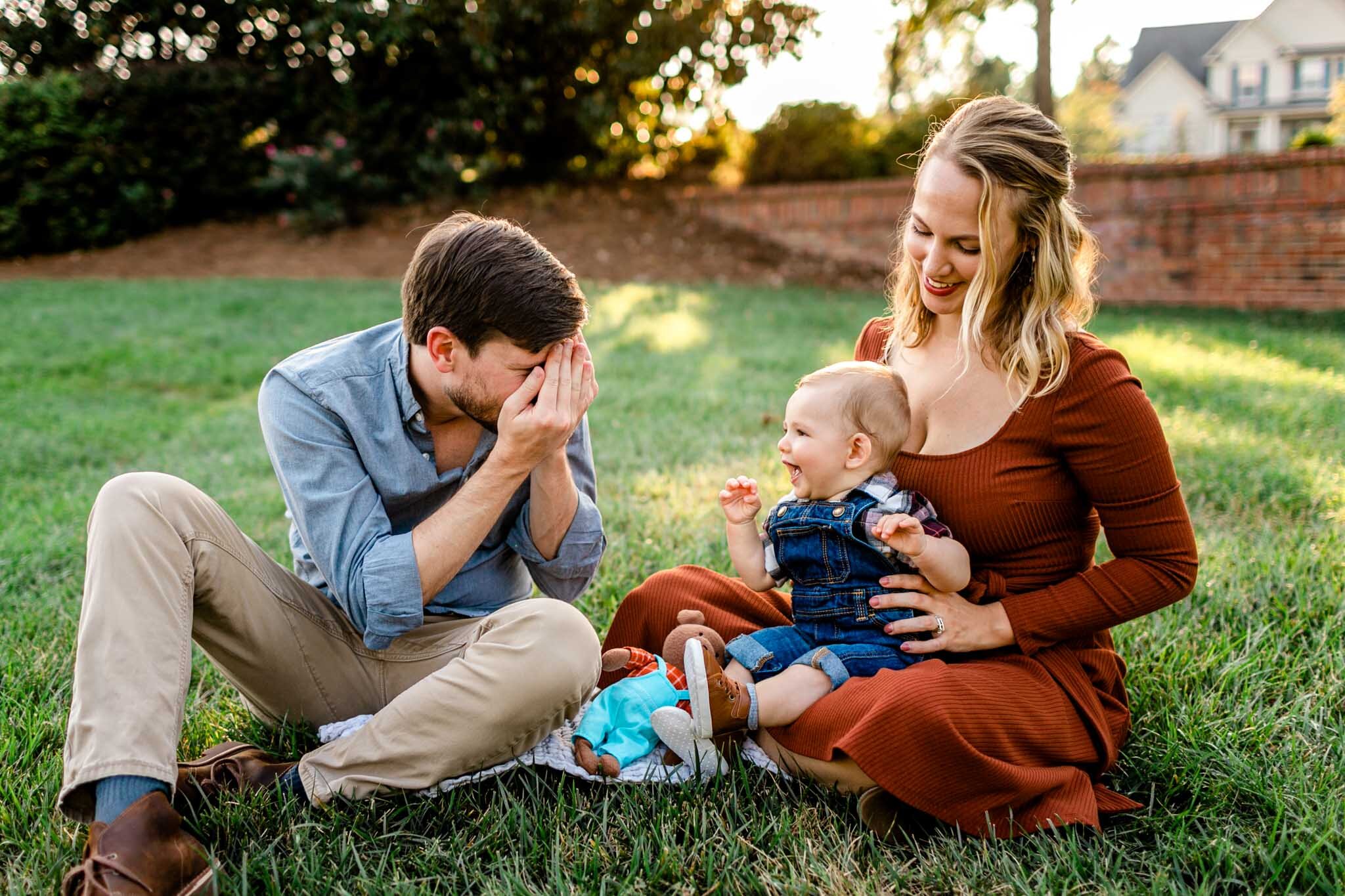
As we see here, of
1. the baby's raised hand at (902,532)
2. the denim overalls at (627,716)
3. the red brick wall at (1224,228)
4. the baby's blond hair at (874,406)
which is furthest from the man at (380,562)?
the red brick wall at (1224,228)

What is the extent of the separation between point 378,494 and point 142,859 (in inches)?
34.6

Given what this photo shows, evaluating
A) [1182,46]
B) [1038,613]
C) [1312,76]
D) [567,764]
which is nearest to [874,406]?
[1038,613]

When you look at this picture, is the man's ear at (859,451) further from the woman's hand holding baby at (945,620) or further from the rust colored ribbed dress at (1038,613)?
the woman's hand holding baby at (945,620)

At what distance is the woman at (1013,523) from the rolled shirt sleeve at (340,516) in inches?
36.8

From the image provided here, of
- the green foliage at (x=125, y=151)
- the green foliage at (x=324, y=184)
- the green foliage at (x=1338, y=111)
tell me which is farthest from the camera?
the green foliage at (x=1338, y=111)

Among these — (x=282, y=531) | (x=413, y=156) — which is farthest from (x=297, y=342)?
(x=413, y=156)

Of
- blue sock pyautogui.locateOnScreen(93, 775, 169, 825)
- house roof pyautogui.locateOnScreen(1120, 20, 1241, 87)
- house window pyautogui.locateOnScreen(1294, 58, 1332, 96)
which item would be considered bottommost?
blue sock pyautogui.locateOnScreen(93, 775, 169, 825)

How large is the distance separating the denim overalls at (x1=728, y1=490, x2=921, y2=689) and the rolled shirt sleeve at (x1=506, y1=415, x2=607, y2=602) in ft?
1.43

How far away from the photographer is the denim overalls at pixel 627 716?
2371 millimetres

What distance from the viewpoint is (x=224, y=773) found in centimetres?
220

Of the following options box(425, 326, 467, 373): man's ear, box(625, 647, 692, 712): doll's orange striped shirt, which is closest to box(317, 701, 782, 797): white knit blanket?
box(625, 647, 692, 712): doll's orange striped shirt

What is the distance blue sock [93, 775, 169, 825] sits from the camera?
1818 mm

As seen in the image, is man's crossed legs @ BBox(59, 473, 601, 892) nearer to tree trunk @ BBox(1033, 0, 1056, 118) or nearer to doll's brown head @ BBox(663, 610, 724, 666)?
doll's brown head @ BBox(663, 610, 724, 666)

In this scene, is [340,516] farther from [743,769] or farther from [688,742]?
[743,769]
